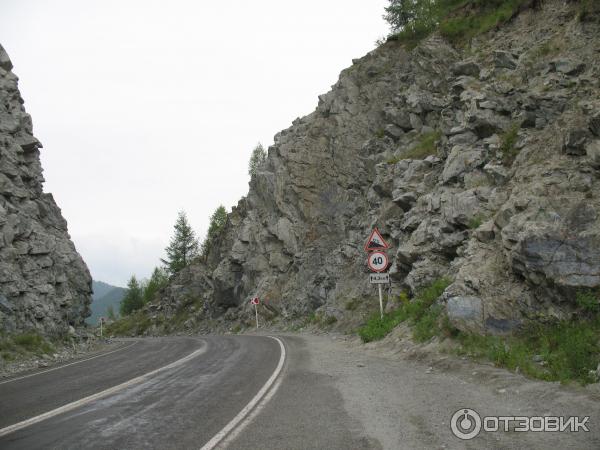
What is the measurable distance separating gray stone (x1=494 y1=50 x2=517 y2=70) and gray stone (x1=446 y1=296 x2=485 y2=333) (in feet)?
47.2

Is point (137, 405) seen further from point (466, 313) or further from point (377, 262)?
point (377, 262)

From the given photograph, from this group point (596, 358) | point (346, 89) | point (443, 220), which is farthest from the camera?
point (346, 89)

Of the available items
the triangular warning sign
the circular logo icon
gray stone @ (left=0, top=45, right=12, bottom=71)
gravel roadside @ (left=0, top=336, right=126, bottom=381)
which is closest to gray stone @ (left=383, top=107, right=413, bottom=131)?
the triangular warning sign

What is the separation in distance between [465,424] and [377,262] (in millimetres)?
11320

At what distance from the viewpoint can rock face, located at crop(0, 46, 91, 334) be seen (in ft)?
79.1

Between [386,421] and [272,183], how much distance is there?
123ft

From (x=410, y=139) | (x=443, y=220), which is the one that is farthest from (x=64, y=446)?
(x=410, y=139)

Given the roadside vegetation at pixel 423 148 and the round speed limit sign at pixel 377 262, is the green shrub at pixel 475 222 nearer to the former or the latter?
the round speed limit sign at pixel 377 262

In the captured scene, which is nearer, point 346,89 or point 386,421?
point 386,421

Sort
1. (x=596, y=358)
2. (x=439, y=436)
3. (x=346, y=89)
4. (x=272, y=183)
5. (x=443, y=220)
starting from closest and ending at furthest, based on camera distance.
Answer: (x=439, y=436)
(x=596, y=358)
(x=443, y=220)
(x=346, y=89)
(x=272, y=183)

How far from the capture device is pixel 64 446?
5.65 m

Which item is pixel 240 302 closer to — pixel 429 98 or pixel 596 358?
pixel 429 98

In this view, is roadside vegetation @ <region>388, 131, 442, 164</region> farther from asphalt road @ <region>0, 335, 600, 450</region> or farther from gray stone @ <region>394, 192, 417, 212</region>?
asphalt road @ <region>0, 335, 600, 450</region>

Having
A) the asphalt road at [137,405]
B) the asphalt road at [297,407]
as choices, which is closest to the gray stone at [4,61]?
the asphalt road at [137,405]
